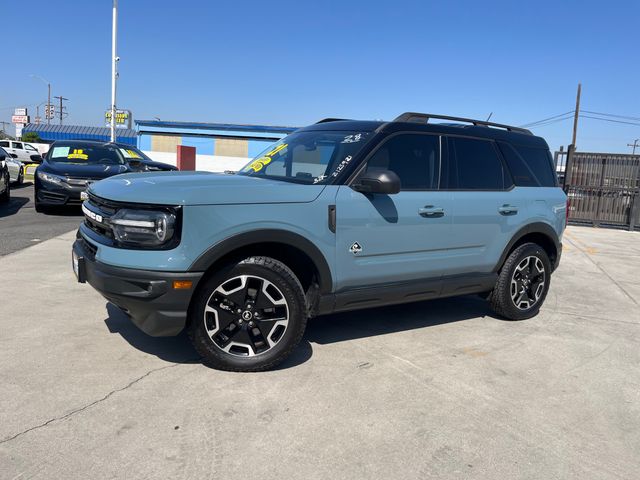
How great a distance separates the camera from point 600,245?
39.0 ft

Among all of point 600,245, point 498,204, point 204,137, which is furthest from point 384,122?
point 204,137

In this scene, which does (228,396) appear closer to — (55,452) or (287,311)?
(287,311)

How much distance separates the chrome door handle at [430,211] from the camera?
166 inches

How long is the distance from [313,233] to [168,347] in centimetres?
144

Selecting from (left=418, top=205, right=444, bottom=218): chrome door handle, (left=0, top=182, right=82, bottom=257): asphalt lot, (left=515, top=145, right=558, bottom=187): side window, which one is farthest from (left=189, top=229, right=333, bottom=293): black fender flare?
(left=0, top=182, right=82, bottom=257): asphalt lot

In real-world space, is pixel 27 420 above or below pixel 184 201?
below

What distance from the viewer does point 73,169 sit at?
405 inches

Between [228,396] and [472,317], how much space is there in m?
2.98

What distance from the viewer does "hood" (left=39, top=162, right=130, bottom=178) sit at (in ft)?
33.4

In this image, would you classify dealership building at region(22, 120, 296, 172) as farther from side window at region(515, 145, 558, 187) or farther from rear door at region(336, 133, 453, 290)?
rear door at region(336, 133, 453, 290)

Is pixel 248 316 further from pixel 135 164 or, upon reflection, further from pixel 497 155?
pixel 135 164

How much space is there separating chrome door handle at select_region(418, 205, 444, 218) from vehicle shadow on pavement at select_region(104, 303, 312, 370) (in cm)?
141

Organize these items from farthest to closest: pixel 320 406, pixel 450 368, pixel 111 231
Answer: pixel 450 368 → pixel 111 231 → pixel 320 406

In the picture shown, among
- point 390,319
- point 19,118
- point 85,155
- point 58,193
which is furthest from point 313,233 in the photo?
point 19,118
